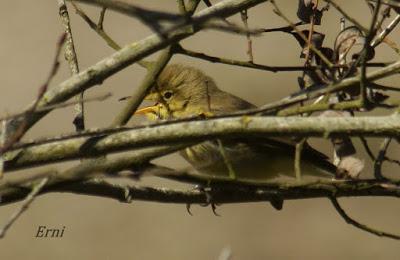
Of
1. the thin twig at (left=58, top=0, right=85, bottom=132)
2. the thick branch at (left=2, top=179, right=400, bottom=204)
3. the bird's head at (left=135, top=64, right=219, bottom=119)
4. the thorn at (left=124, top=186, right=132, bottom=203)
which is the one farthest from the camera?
the bird's head at (left=135, top=64, right=219, bottom=119)

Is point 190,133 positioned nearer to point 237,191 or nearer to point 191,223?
point 237,191

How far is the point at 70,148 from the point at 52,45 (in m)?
10.8

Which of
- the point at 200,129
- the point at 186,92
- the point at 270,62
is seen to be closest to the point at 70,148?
the point at 200,129

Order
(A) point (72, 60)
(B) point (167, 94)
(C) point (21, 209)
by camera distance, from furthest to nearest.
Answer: (B) point (167, 94) < (A) point (72, 60) < (C) point (21, 209)

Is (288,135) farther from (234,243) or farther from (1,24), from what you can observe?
(1,24)

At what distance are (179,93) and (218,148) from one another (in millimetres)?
1171

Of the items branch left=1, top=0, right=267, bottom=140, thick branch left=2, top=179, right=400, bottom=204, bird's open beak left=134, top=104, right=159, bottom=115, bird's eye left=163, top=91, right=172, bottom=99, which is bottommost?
bird's eye left=163, top=91, right=172, bottom=99

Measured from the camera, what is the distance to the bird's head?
21.8 ft

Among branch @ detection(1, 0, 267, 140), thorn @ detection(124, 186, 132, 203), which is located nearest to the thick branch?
thorn @ detection(124, 186, 132, 203)

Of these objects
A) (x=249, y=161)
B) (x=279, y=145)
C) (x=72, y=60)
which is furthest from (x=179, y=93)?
(x=72, y=60)

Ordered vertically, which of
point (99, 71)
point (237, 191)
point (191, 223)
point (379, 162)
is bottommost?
point (191, 223)

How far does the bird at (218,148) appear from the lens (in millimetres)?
6109

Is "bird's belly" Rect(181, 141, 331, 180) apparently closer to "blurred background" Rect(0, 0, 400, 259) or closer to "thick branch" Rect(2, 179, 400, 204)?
"thick branch" Rect(2, 179, 400, 204)

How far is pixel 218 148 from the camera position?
18.9 ft
